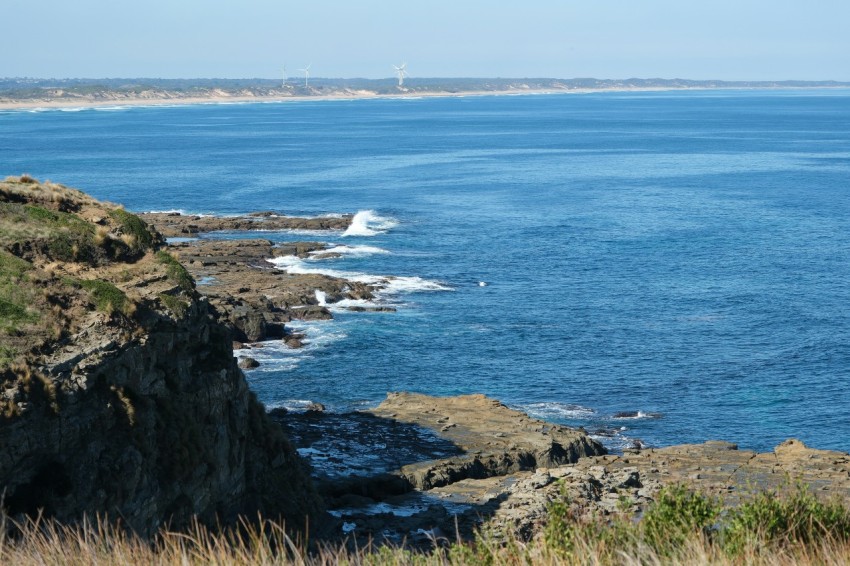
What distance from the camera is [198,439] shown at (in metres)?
28.9

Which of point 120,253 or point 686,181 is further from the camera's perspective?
point 686,181

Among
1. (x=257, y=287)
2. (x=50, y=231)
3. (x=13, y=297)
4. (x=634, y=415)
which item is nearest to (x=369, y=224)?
(x=257, y=287)

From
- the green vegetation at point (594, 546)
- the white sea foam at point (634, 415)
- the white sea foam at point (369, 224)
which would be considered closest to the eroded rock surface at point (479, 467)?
the white sea foam at point (634, 415)

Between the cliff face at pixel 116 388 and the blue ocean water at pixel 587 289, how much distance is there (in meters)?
21.4

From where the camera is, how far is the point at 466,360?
62.0 meters

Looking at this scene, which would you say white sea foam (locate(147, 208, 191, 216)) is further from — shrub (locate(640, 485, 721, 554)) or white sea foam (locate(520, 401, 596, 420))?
shrub (locate(640, 485, 721, 554))

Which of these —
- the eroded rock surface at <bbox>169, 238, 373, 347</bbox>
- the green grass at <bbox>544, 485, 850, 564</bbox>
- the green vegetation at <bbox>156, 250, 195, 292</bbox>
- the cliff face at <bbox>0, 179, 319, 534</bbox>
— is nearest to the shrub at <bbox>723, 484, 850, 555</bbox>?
the green grass at <bbox>544, 485, 850, 564</bbox>

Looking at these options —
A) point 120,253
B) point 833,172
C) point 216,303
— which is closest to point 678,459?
point 120,253

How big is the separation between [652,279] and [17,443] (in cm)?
6638

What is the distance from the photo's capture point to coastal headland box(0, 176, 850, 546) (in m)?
24.8

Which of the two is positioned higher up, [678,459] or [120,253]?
[120,253]

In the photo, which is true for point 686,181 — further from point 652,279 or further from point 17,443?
point 17,443

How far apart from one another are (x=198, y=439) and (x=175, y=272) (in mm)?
6159

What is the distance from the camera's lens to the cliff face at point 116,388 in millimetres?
24375
